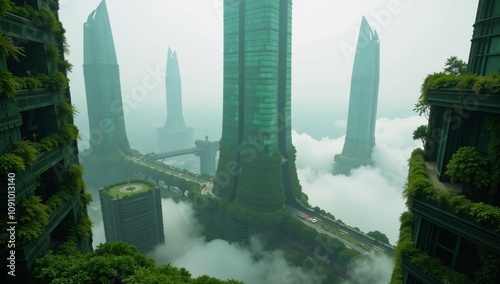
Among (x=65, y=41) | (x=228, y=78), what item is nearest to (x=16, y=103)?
(x=65, y=41)

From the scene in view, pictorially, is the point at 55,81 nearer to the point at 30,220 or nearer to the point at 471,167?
the point at 30,220

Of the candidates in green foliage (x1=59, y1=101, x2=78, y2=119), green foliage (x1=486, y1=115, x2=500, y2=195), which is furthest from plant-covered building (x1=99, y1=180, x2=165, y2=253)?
green foliage (x1=486, y1=115, x2=500, y2=195)

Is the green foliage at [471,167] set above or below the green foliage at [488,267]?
above

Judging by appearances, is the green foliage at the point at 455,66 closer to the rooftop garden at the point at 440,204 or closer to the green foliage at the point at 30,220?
the rooftop garden at the point at 440,204

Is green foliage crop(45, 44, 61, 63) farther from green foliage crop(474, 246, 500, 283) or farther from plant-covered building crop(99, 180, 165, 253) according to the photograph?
plant-covered building crop(99, 180, 165, 253)

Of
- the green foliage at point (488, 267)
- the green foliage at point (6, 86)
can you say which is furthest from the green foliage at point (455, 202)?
the green foliage at point (6, 86)

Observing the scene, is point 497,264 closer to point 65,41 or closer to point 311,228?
point 65,41
